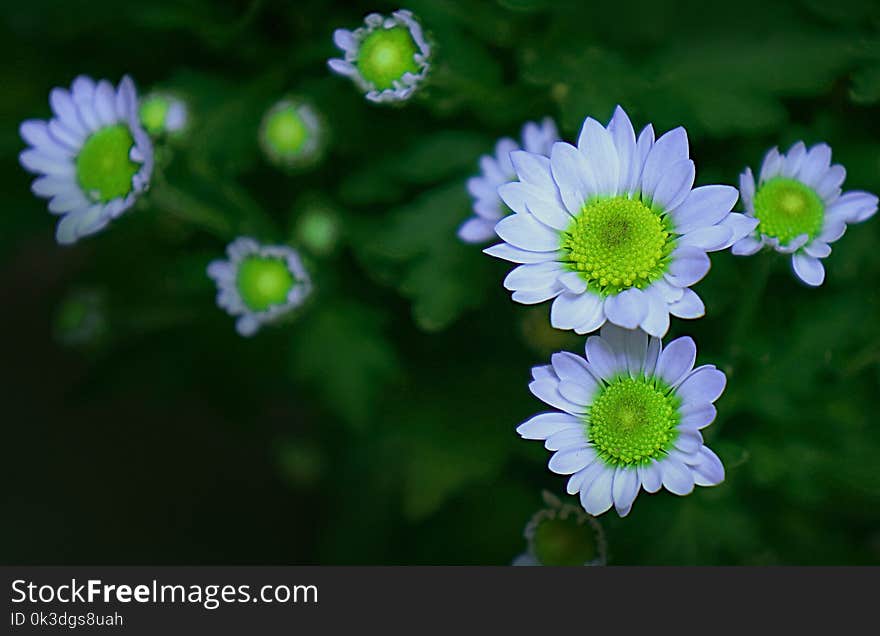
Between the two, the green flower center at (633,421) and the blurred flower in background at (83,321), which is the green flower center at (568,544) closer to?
the green flower center at (633,421)

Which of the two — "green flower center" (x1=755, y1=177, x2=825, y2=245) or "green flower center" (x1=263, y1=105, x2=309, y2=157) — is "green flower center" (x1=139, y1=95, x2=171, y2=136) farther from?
"green flower center" (x1=755, y1=177, x2=825, y2=245)

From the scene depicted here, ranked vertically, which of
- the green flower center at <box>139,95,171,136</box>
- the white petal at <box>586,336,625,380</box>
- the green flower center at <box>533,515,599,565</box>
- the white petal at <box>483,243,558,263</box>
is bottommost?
the green flower center at <box>533,515,599,565</box>

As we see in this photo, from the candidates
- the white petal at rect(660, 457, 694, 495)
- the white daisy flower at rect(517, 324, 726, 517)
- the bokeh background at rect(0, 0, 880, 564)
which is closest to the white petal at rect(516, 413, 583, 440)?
the white daisy flower at rect(517, 324, 726, 517)

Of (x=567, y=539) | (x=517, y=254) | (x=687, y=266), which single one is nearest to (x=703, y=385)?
(x=687, y=266)

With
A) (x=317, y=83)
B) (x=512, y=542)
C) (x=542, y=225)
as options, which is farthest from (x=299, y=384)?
(x=542, y=225)

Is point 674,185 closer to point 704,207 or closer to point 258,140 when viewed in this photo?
point 704,207

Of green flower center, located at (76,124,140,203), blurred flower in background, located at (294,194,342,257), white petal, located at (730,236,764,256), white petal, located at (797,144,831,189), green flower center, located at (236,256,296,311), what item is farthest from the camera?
blurred flower in background, located at (294,194,342,257)

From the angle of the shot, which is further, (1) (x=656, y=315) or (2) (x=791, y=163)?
(2) (x=791, y=163)

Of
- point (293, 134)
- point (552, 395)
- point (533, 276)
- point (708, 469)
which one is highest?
point (293, 134)
